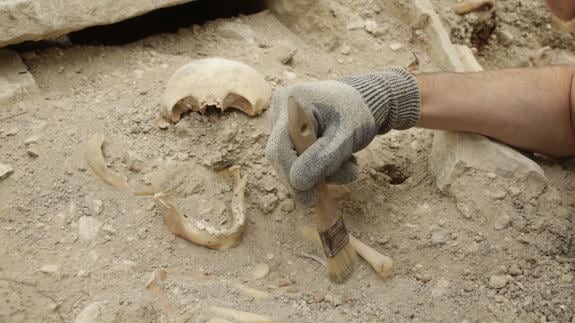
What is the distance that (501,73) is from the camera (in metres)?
2.23

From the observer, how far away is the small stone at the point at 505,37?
10.5ft

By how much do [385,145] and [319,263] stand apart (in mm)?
628

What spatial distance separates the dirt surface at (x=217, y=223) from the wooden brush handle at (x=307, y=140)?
0.19 meters

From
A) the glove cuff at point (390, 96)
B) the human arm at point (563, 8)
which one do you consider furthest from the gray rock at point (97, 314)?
the human arm at point (563, 8)

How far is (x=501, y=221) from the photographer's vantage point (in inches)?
75.8

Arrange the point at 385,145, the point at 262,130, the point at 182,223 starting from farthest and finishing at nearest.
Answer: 1. the point at 385,145
2. the point at 262,130
3. the point at 182,223

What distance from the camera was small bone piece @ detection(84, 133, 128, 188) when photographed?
75.9 inches

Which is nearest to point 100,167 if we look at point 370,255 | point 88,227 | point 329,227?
point 88,227

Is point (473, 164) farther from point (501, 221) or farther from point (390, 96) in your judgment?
point (390, 96)

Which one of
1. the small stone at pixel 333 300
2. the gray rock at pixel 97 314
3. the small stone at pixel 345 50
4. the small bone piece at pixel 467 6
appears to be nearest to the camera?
the gray rock at pixel 97 314

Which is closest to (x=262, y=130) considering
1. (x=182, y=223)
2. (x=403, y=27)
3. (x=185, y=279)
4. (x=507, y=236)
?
(x=182, y=223)

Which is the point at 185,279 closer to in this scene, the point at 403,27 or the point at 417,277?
the point at 417,277

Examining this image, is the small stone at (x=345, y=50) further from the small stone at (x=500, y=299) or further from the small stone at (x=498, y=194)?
the small stone at (x=500, y=299)

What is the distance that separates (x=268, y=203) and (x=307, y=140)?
0.39m
